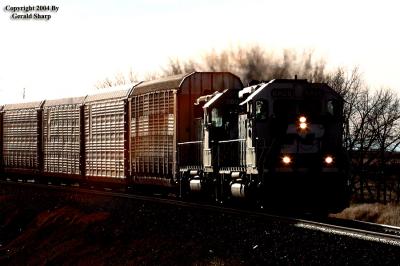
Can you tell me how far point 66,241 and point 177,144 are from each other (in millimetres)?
4936

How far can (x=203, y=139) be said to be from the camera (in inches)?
763

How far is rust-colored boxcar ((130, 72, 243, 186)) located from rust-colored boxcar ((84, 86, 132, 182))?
84 centimetres

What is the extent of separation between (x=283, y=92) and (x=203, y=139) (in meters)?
3.58

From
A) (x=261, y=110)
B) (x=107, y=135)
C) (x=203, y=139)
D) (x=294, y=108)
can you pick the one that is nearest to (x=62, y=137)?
(x=107, y=135)

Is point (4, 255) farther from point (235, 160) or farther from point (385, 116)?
point (385, 116)

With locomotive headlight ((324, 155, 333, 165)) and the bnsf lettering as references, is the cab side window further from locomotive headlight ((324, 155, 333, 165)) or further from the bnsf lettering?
locomotive headlight ((324, 155, 333, 165))

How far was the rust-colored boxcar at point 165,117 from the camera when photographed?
20984 millimetres

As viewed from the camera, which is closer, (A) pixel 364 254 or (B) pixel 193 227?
(A) pixel 364 254

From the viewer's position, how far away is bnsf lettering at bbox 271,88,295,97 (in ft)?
54.0

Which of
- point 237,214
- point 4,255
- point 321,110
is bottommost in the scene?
point 4,255

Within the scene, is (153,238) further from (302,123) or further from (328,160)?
(328,160)

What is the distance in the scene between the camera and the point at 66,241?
17547 millimetres

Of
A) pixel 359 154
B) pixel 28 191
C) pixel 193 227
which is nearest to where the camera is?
pixel 193 227

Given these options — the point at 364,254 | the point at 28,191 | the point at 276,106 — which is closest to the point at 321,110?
the point at 276,106
